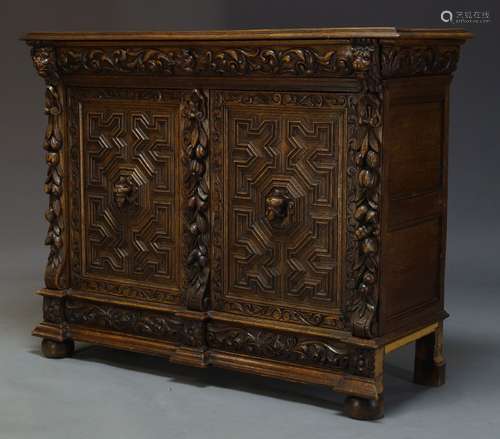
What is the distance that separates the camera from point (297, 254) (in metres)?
→ 5.05

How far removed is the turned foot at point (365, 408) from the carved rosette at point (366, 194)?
0.77 feet

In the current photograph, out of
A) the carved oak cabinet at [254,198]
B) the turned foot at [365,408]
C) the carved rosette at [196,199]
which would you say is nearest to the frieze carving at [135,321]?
the carved oak cabinet at [254,198]

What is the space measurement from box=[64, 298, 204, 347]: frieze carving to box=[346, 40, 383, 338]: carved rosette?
0.72m

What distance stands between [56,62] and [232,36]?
916 mm

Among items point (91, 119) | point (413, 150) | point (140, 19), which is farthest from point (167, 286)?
point (140, 19)

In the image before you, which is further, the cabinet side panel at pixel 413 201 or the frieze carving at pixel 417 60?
the cabinet side panel at pixel 413 201

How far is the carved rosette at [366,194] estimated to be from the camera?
4719 millimetres

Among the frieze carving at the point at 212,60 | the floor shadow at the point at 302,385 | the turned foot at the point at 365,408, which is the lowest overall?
the floor shadow at the point at 302,385

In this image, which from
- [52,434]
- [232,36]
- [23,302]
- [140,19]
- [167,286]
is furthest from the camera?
[140,19]

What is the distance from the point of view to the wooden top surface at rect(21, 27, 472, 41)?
184 inches

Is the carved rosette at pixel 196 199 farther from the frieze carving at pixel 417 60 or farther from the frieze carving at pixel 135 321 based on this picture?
the frieze carving at pixel 417 60

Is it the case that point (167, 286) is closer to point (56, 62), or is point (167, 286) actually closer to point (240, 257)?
point (240, 257)

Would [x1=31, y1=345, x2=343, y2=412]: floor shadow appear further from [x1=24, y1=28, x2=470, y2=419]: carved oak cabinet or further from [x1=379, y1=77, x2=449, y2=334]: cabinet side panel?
[x1=379, y1=77, x2=449, y2=334]: cabinet side panel

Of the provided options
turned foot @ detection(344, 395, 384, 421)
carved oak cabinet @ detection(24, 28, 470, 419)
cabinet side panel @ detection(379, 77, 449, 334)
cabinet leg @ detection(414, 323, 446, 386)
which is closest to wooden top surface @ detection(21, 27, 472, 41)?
carved oak cabinet @ detection(24, 28, 470, 419)
